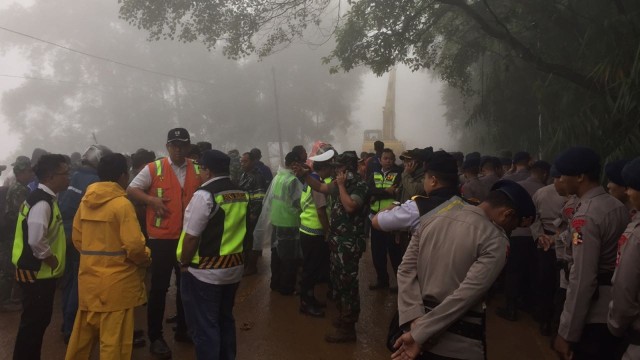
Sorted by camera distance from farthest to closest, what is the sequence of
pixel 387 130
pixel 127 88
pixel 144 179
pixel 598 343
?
pixel 127 88, pixel 387 130, pixel 144 179, pixel 598 343

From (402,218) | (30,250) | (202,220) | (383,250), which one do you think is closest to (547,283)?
(383,250)

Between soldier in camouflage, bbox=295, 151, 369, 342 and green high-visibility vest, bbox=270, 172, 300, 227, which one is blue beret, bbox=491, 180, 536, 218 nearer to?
soldier in camouflage, bbox=295, 151, 369, 342

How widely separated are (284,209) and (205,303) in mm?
2736

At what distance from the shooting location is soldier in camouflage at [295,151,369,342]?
4.38 meters

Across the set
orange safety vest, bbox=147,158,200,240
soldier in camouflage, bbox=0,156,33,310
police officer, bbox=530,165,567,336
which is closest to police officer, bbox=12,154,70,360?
orange safety vest, bbox=147,158,200,240

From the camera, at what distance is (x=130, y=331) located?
11.0 feet

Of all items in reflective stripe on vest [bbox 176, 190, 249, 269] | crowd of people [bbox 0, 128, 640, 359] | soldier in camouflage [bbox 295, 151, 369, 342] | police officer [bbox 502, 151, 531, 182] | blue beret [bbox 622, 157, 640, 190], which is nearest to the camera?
crowd of people [bbox 0, 128, 640, 359]

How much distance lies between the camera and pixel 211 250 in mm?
3400

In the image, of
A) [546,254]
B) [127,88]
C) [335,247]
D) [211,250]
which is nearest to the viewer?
[211,250]

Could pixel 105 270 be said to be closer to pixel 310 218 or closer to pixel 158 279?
pixel 158 279

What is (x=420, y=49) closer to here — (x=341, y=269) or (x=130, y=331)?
(x=341, y=269)

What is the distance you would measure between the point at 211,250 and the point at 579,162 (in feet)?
8.79

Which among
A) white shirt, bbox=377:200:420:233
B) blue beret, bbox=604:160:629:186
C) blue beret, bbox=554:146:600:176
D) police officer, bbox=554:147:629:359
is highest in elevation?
blue beret, bbox=554:146:600:176

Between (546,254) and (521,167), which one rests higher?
(521,167)
